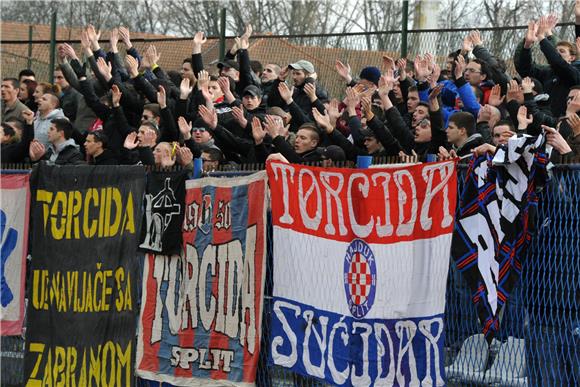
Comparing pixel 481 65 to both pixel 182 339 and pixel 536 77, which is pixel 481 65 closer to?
pixel 536 77

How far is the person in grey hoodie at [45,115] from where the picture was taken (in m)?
14.3

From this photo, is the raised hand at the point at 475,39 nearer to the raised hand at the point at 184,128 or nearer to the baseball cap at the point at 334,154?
the baseball cap at the point at 334,154

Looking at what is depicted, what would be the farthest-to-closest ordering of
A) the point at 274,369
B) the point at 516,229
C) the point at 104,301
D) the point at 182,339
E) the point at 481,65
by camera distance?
the point at 481,65 → the point at 104,301 → the point at 182,339 → the point at 274,369 → the point at 516,229

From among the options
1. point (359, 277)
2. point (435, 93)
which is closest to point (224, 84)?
point (435, 93)

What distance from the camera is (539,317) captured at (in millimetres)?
7879

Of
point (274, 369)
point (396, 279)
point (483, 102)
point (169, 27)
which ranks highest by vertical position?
point (169, 27)

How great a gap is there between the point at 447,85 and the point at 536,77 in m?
0.89

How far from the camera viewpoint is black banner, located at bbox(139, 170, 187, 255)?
10133mm

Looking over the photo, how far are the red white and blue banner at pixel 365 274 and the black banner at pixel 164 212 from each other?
4.46ft

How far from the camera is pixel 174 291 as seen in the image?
10.1m

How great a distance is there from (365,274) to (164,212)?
2.43 metres

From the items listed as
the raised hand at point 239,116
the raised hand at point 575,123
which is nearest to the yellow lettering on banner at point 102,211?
the raised hand at point 239,116

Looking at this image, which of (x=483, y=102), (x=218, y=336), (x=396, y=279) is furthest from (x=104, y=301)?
(x=483, y=102)

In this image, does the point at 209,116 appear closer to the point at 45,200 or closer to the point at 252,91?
the point at 252,91
